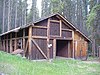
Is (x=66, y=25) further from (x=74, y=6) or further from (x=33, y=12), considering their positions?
(x=33, y=12)

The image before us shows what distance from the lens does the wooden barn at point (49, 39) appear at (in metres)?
21.1

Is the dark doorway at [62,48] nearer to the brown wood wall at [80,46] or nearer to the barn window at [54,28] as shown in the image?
the brown wood wall at [80,46]

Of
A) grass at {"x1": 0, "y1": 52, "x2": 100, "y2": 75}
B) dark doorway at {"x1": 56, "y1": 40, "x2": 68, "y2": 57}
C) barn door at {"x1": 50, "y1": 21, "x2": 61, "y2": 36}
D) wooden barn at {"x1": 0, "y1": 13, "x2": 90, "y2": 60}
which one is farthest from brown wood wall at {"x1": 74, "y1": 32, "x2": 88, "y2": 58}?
grass at {"x1": 0, "y1": 52, "x2": 100, "y2": 75}

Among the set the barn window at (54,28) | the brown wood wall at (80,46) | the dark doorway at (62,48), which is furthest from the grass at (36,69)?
the dark doorway at (62,48)

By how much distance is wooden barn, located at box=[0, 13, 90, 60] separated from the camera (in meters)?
21.1

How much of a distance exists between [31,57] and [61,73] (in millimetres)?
7874

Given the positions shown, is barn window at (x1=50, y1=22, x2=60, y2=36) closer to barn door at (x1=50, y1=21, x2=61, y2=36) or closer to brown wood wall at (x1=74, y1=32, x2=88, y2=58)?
barn door at (x1=50, y1=21, x2=61, y2=36)

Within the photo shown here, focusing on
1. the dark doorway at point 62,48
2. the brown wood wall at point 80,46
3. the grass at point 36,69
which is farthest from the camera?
the dark doorway at point 62,48

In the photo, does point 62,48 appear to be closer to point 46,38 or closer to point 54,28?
point 54,28

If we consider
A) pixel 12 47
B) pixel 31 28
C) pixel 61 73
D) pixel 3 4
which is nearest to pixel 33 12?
pixel 3 4

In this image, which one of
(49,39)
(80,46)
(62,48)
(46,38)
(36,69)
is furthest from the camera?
(62,48)

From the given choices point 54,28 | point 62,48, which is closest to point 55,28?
point 54,28

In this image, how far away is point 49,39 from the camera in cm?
2222

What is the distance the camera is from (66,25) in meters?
23.8
